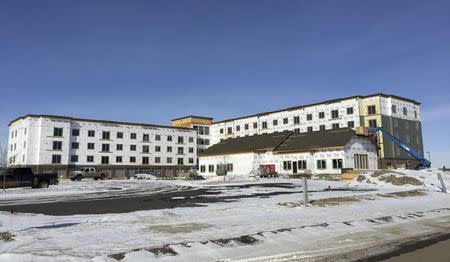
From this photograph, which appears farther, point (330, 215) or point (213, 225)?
point (330, 215)

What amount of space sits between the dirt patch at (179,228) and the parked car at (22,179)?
77.4 feet

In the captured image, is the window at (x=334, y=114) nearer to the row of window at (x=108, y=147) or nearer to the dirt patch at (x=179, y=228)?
the row of window at (x=108, y=147)

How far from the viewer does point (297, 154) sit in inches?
2224

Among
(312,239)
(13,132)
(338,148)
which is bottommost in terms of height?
(312,239)

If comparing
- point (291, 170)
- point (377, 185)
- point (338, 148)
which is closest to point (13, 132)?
point (291, 170)

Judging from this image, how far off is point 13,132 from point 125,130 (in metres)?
22.3

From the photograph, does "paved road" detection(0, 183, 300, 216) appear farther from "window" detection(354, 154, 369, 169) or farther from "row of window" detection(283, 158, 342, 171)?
"window" detection(354, 154, 369, 169)

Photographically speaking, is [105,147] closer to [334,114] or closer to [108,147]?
[108,147]

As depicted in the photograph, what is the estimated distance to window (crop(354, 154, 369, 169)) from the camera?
52250 mm

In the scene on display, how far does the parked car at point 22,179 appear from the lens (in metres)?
30.5

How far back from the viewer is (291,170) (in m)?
56.9

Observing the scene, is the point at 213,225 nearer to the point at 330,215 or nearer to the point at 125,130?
the point at 330,215

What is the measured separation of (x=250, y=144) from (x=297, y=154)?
38.1ft

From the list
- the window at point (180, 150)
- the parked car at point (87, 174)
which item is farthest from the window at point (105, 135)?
the window at point (180, 150)
